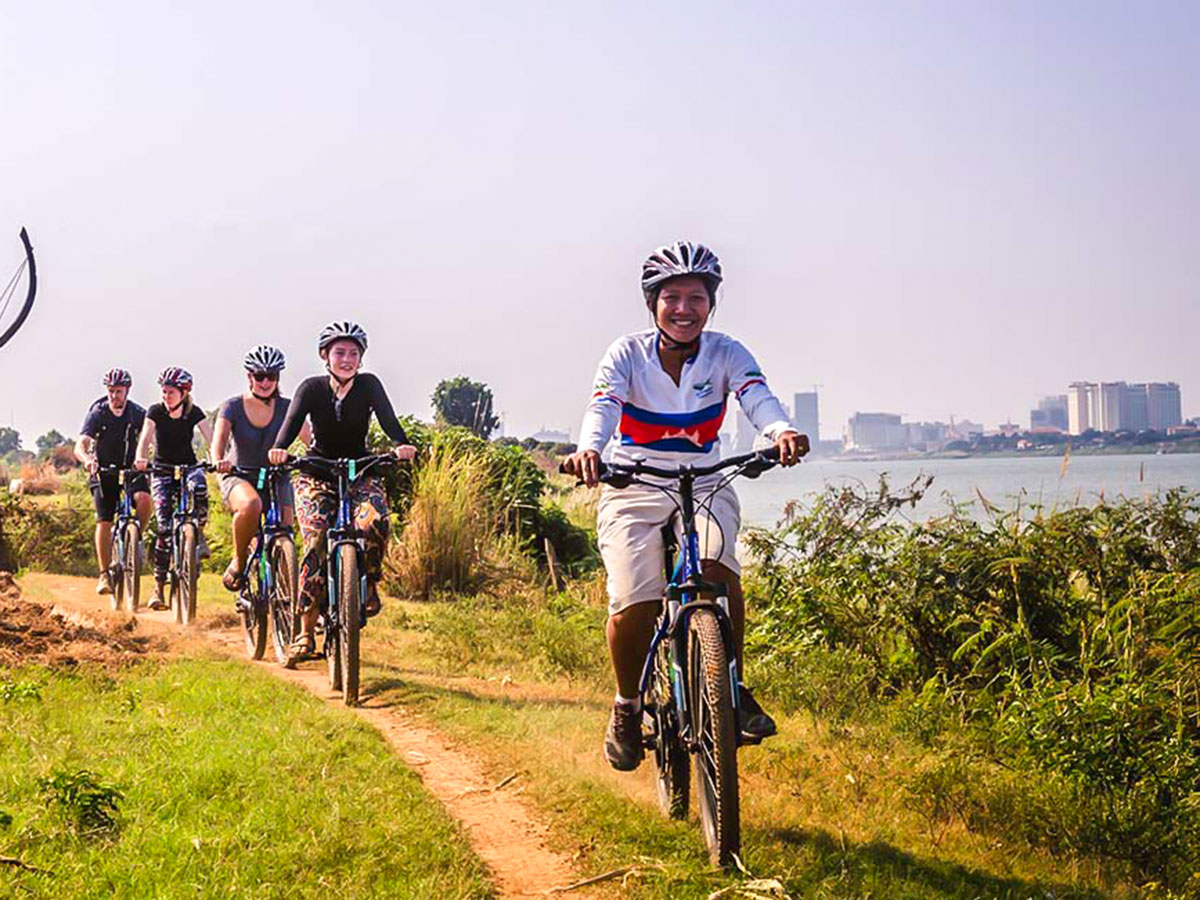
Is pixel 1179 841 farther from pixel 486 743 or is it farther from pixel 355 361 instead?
pixel 355 361

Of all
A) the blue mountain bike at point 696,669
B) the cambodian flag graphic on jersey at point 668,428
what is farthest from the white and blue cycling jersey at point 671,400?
the blue mountain bike at point 696,669

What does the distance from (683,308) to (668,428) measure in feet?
1.71

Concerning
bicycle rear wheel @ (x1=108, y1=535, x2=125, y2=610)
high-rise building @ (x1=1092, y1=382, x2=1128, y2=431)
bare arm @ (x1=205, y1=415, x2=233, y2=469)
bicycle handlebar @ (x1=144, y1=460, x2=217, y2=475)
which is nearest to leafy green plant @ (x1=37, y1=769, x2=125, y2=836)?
bare arm @ (x1=205, y1=415, x2=233, y2=469)

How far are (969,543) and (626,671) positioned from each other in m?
4.10

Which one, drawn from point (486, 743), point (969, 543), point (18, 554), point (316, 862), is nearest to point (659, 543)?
point (316, 862)

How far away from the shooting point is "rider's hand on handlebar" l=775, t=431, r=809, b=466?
489 centimetres

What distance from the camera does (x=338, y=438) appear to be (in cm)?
896

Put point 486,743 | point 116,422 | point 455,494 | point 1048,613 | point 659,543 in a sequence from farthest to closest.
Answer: point 455,494 < point 116,422 < point 1048,613 < point 486,743 < point 659,543

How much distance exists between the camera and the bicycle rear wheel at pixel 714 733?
4.65 m

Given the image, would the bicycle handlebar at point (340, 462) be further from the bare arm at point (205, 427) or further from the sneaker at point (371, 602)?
the bare arm at point (205, 427)

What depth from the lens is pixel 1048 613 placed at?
8516 mm

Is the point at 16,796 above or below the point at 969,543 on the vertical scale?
below

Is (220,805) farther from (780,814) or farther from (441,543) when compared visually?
(441,543)

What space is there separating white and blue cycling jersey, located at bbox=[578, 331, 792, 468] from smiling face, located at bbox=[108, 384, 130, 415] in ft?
31.9
